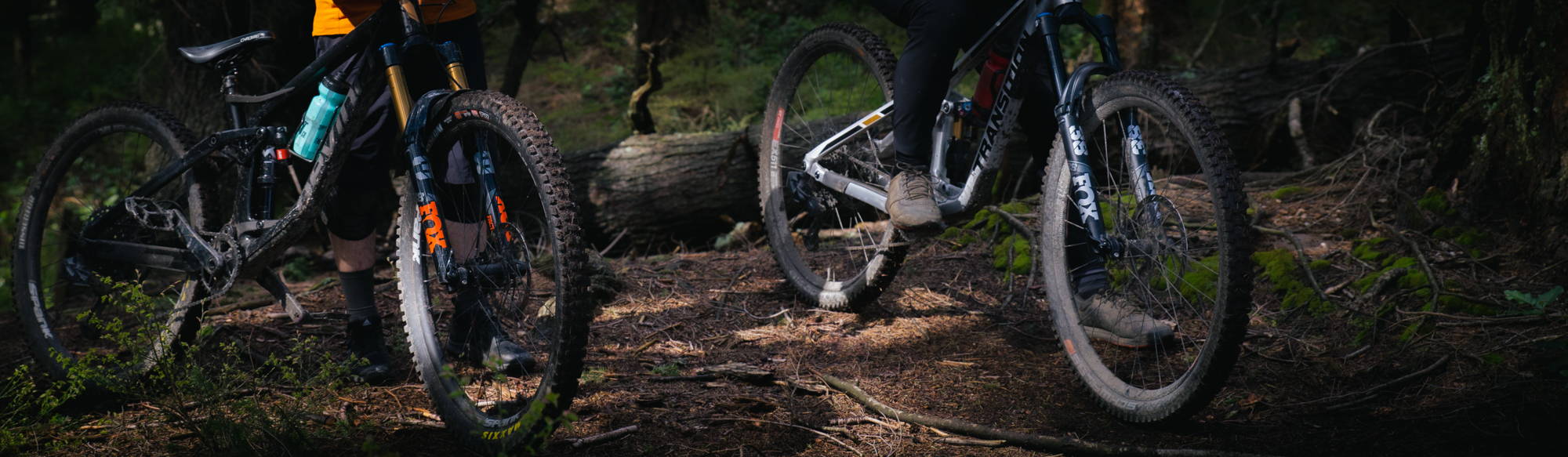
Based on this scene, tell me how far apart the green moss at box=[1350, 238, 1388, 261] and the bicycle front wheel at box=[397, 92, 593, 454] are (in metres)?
3.24

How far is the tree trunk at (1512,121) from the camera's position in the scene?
11.5ft

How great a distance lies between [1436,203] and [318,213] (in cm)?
444

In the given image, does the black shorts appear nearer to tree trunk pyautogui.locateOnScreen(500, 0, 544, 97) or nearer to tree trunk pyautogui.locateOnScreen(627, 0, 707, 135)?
tree trunk pyautogui.locateOnScreen(500, 0, 544, 97)

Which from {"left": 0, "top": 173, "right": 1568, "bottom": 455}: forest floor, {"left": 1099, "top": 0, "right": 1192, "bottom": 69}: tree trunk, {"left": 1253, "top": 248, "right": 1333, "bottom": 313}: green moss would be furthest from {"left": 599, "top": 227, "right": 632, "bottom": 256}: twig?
{"left": 1099, "top": 0, "right": 1192, "bottom": 69}: tree trunk

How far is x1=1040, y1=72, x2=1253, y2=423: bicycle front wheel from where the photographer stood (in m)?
2.40

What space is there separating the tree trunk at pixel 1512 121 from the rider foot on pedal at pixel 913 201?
2.31 meters

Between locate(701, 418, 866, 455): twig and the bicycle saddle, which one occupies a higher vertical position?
the bicycle saddle

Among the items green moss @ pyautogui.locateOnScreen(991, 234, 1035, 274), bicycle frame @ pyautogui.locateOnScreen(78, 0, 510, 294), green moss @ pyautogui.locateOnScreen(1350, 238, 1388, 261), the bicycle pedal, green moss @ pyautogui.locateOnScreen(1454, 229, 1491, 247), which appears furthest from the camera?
green moss @ pyautogui.locateOnScreen(991, 234, 1035, 274)

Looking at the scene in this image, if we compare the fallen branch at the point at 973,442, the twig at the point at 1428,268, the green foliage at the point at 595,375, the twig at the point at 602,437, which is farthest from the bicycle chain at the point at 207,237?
the twig at the point at 1428,268

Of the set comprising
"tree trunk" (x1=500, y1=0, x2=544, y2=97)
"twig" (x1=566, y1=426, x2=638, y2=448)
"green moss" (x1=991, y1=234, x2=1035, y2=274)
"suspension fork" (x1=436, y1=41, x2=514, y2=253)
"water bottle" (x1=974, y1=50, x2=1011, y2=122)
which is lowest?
"twig" (x1=566, y1=426, x2=638, y2=448)

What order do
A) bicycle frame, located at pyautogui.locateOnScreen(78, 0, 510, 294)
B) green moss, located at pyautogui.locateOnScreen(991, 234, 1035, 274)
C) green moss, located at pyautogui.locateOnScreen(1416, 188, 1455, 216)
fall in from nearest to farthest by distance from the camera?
1. bicycle frame, located at pyautogui.locateOnScreen(78, 0, 510, 294)
2. green moss, located at pyautogui.locateOnScreen(1416, 188, 1455, 216)
3. green moss, located at pyautogui.locateOnScreen(991, 234, 1035, 274)

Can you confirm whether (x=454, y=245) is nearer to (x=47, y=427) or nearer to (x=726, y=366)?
(x=726, y=366)

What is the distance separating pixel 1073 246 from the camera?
10.6 ft

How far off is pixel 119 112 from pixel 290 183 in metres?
1.67
